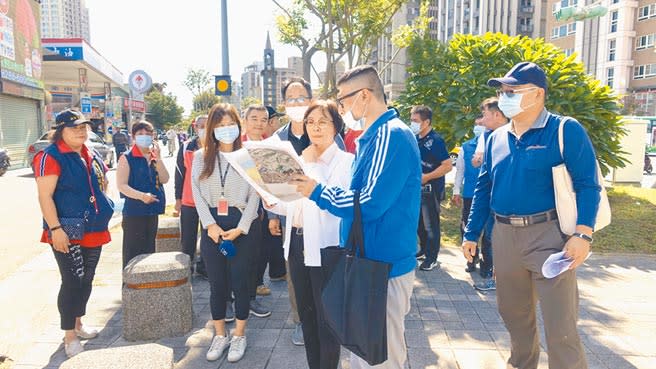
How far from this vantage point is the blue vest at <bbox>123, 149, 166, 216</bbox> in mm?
4918

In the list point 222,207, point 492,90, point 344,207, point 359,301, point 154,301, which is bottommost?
point 154,301

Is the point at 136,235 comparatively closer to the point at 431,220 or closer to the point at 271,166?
the point at 271,166

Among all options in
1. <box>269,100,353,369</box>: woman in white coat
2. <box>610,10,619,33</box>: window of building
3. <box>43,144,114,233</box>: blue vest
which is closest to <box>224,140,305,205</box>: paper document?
<box>269,100,353,369</box>: woman in white coat

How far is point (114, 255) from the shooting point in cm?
715

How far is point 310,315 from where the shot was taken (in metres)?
3.26

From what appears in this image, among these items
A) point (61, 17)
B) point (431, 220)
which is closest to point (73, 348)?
point (431, 220)

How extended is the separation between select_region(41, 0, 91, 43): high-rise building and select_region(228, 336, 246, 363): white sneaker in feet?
421

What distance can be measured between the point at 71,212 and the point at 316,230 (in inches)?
85.1

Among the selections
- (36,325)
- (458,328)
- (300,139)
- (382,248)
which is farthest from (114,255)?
(382,248)

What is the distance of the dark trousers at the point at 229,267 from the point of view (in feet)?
12.6

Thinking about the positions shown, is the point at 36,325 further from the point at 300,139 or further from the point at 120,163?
the point at 300,139

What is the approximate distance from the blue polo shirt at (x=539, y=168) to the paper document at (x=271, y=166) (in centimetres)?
133

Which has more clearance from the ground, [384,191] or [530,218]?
[384,191]

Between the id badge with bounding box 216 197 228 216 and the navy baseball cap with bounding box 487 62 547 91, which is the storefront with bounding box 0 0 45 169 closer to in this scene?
the id badge with bounding box 216 197 228 216
